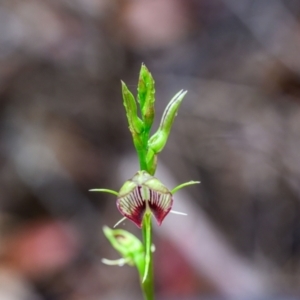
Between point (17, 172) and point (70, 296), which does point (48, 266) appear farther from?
point (17, 172)

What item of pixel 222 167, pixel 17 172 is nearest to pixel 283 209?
pixel 222 167

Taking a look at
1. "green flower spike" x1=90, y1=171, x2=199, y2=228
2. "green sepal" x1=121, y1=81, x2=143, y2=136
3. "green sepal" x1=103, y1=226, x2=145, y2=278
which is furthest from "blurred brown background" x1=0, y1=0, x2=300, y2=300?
"green sepal" x1=121, y1=81, x2=143, y2=136

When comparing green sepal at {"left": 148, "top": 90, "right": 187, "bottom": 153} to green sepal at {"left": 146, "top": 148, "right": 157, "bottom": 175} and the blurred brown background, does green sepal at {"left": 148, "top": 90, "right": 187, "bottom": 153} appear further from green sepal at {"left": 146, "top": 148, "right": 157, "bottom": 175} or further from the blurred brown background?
the blurred brown background

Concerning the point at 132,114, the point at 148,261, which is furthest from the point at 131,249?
the point at 132,114

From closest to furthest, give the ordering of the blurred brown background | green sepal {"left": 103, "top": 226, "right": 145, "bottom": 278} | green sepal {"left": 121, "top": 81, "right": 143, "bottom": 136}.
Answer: green sepal {"left": 121, "top": 81, "right": 143, "bottom": 136} < green sepal {"left": 103, "top": 226, "right": 145, "bottom": 278} < the blurred brown background

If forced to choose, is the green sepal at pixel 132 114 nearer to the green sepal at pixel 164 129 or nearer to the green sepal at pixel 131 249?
the green sepal at pixel 164 129

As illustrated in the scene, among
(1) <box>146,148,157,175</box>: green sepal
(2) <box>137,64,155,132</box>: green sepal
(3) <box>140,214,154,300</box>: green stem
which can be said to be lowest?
(3) <box>140,214,154,300</box>: green stem

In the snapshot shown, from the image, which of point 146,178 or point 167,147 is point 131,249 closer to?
point 146,178

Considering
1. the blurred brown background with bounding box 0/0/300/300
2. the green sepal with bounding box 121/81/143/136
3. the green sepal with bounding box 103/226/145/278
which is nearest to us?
the green sepal with bounding box 121/81/143/136
